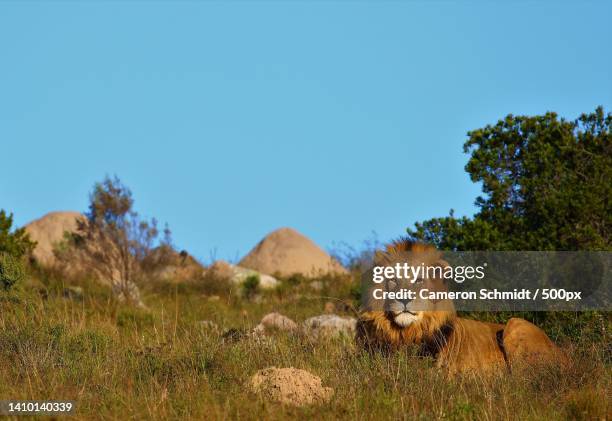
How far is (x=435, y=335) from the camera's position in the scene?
1012 centimetres

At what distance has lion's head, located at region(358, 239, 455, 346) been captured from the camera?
10016 millimetres

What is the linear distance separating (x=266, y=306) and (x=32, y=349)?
44.0ft

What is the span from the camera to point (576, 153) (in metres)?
15.5

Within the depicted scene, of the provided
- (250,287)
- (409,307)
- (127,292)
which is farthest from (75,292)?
(409,307)

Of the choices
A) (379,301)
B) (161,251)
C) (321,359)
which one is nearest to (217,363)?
(321,359)

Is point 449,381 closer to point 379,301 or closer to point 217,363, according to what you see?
point 379,301

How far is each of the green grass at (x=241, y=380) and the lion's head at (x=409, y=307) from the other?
0.28 metres

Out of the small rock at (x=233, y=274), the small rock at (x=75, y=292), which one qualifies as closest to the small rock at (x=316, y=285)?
the small rock at (x=233, y=274)

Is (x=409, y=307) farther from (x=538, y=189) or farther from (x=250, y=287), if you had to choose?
(x=250, y=287)

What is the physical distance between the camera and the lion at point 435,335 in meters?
10.1

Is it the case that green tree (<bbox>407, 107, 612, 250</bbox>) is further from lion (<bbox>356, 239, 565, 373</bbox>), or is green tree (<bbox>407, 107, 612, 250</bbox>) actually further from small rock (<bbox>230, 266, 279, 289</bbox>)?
small rock (<bbox>230, 266, 279, 289</bbox>)

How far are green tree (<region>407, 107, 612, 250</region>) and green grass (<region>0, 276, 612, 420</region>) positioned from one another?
3.10 metres

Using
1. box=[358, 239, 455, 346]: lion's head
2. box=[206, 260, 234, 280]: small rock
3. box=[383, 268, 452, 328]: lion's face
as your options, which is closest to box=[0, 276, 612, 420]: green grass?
box=[358, 239, 455, 346]: lion's head

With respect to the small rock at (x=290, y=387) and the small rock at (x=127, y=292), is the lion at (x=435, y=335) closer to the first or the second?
the small rock at (x=290, y=387)
